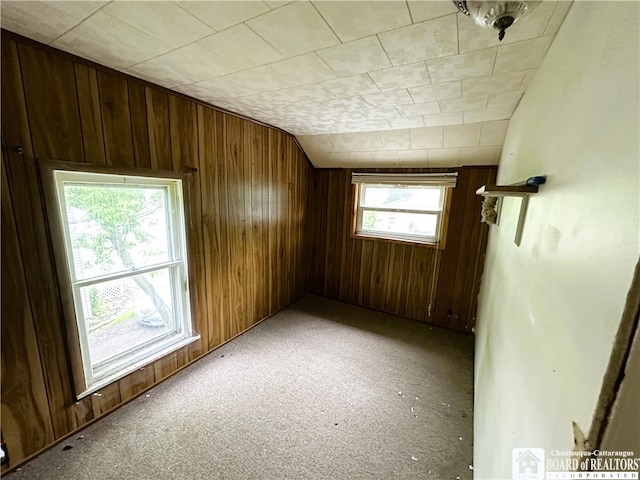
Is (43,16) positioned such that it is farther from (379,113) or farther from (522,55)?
(522,55)

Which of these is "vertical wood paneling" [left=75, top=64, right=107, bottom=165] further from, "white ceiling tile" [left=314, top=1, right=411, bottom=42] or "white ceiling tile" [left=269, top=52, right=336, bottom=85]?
"white ceiling tile" [left=314, top=1, right=411, bottom=42]

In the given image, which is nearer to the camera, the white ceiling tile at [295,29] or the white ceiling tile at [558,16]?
the white ceiling tile at [558,16]

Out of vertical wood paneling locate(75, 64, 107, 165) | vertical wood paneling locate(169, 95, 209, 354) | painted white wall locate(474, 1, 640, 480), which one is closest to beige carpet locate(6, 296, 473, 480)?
vertical wood paneling locate(169, 95, 209, 354)

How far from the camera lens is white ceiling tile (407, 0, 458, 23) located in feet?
3.10

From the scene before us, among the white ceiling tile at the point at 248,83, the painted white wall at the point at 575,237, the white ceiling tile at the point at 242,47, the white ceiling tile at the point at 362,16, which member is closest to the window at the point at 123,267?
the white ceiling tile at the point at 248,83

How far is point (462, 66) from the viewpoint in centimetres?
136

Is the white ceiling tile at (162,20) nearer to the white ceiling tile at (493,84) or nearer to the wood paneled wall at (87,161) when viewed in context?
the wood paneled wall at (87,161)

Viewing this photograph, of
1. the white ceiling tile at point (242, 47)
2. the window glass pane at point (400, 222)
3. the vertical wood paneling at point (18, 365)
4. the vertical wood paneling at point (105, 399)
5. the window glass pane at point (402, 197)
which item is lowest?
the vertical wood paneling at point (105, 399)

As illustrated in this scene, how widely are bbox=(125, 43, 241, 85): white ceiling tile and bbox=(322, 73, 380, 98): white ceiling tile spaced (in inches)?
23.2

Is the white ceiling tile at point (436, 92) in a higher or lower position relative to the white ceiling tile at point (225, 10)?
lower

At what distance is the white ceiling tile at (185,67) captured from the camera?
1356 millimetres

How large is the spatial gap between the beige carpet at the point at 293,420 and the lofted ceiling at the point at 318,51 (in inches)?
89.5

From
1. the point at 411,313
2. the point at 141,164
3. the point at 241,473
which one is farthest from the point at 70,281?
the point at 411,313

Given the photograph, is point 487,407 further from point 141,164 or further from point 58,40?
point 58,40
